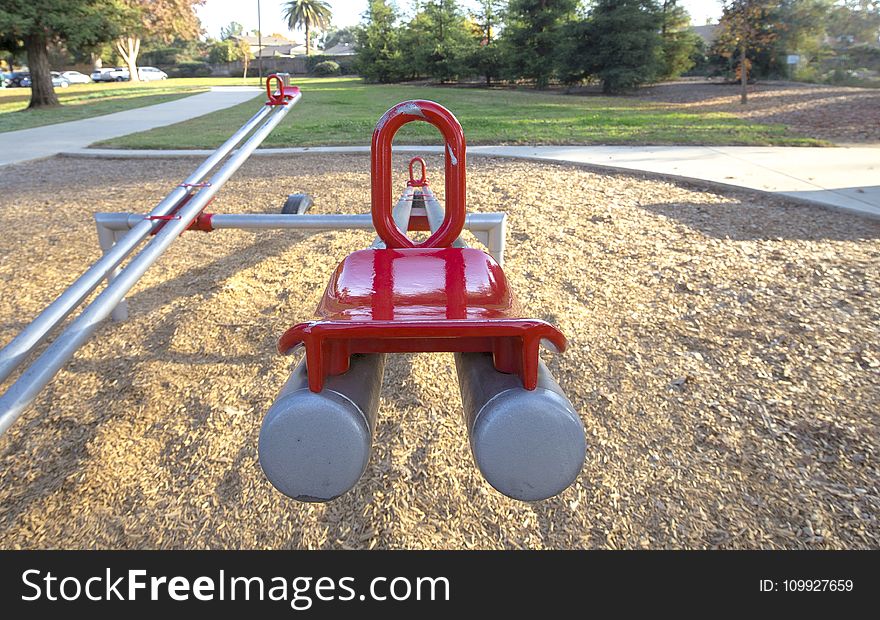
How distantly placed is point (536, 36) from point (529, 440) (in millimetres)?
25789

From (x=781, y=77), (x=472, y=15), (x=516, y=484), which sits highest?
(x=472, y=15)

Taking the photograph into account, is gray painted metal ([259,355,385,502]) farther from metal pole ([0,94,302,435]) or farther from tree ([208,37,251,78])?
tree ([208,37,251,78])

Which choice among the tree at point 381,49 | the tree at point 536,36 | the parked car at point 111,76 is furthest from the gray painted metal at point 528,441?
the parked car at point 111,76

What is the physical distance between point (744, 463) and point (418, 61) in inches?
1184

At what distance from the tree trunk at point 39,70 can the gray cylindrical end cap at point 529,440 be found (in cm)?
1939

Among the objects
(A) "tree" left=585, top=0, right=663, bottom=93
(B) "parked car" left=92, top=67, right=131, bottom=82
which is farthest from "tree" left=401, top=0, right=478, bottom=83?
(B) "parked car" left=92, top=67, right=131, bottom=82

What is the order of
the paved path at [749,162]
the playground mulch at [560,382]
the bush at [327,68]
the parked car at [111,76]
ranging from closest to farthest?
the playground mulch at [560,382]
the paved path at [749,162]
the bush at [327,68]
the parked car at [111,76]

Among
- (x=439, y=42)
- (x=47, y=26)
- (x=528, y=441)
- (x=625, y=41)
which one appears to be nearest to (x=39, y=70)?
(x=47, y=26)

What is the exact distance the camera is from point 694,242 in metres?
4.29

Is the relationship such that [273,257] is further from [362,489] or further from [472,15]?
[472,15]

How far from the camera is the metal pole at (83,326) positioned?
1322 millimetres

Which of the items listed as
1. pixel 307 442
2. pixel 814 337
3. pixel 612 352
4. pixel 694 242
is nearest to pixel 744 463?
pixel 612 352

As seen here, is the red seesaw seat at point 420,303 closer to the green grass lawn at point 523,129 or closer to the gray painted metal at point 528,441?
the gray painted metal at point 528,441

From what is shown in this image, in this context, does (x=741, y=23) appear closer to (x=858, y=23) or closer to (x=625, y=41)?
(x=625, y=41)
